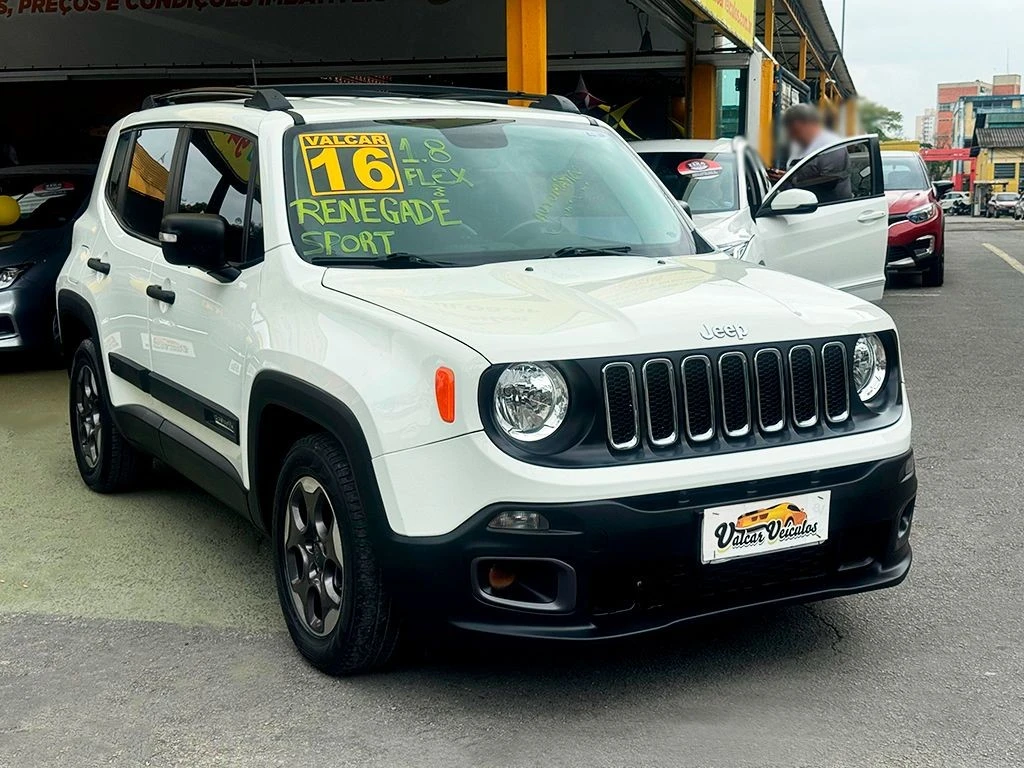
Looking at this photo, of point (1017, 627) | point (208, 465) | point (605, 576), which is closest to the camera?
point (605, 576)

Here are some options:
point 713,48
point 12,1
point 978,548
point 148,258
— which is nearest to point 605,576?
point 978,548

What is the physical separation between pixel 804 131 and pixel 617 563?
7.51 meters

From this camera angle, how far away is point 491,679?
3.66m

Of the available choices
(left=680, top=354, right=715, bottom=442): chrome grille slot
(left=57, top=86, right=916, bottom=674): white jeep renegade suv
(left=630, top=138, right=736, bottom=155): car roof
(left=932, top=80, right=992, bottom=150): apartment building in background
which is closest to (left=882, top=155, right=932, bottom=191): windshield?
(left=630, top=138, right=736, bottom=155): car roof

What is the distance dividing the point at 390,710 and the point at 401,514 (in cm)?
61

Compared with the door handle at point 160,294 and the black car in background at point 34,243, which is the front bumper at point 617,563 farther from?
the black car in background at point 34,243

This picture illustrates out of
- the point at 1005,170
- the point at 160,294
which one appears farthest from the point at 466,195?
the point at 1005,170

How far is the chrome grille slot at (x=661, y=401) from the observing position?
3270 mm

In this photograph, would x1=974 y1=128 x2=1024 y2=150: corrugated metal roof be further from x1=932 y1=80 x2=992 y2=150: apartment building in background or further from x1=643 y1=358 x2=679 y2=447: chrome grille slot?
x1=643 y1=358 x2=679 y2=447: chrome grille slot

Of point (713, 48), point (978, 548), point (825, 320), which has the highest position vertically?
point (713, 48)

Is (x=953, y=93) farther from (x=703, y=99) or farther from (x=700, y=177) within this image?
(x=700, y=177)

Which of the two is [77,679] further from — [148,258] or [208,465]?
[148,258]

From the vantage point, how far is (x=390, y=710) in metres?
3.47

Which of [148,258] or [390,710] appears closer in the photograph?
[390,710]
